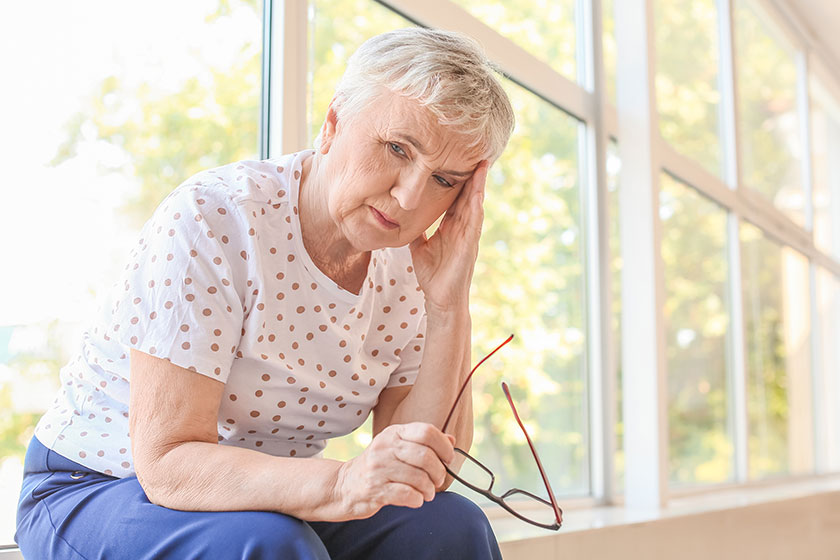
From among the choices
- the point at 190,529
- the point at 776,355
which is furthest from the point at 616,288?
the point at 776,355

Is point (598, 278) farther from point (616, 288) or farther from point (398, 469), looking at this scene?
point (398, 469)

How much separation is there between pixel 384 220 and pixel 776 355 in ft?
13.3

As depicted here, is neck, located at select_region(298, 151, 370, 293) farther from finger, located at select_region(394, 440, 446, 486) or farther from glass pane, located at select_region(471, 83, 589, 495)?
glass pane, located at select_region(471, 83, 589, 495)

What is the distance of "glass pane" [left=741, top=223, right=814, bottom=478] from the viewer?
4.23m

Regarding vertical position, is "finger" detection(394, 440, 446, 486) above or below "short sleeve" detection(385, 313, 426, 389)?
below

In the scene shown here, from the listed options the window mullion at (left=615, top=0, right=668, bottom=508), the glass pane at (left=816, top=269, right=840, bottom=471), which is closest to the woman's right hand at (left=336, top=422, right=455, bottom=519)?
the window mullion at (left=615, top=0, right=668, bottom=508)

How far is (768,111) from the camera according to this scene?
4.77 metres

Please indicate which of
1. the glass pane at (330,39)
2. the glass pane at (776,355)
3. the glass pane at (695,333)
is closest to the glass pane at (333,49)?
the glass pane at (330,39)

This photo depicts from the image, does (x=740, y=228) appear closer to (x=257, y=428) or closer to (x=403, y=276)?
(x=403, y=276)

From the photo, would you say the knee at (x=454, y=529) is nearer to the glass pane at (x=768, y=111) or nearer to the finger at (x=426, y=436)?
the finger at (x=426, y=436)

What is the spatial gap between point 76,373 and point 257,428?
248mm

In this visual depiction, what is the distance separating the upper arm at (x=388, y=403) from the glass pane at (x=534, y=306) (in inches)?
34.9

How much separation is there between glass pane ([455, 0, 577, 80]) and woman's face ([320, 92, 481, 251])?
125cm

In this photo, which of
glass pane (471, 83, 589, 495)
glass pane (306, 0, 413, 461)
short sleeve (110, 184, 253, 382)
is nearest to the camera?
short sleeve (110, 184, 253, 382)
